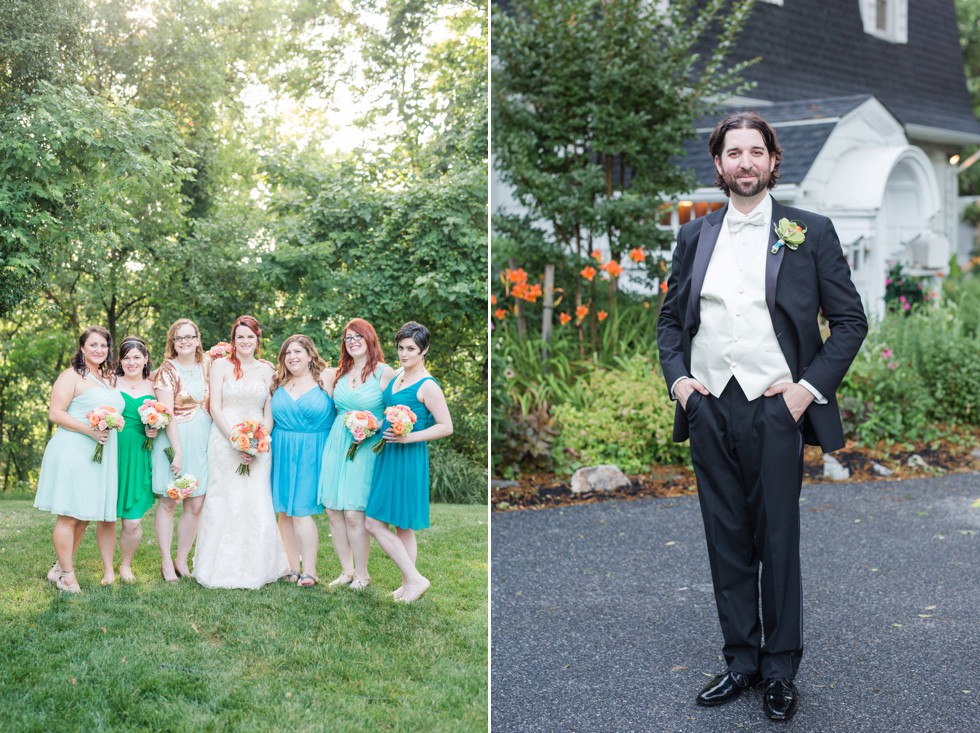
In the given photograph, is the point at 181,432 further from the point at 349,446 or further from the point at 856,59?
the point at 856,59

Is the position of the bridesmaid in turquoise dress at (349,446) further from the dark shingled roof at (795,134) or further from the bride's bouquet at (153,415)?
the dark shingled roof at (795,134)

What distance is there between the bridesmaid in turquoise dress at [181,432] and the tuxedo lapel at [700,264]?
5.53 ft

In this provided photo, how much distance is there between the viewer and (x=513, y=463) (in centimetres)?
730

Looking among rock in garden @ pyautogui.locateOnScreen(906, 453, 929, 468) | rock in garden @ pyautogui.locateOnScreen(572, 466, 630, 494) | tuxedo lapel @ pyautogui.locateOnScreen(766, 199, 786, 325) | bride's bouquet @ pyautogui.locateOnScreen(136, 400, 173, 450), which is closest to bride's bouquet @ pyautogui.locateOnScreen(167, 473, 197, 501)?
bride's bouquet @ pyautogui.locateOnScreen(136, 400, 173, 450)

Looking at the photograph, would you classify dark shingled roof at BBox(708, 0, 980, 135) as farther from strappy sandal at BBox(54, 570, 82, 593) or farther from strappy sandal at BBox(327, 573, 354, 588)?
strappy sandal at BBox(54, 570, 82, 593)

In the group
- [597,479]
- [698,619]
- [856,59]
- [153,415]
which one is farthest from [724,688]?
[856,59]

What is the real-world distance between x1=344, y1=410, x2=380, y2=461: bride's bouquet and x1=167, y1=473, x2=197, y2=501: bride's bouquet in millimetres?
516

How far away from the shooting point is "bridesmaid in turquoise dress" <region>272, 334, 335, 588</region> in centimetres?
329

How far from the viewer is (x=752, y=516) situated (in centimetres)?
380

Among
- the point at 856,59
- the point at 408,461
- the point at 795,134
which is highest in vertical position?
the point at 856,59

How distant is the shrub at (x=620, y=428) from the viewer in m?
7.47

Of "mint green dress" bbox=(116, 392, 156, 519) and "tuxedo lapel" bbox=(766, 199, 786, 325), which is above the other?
"tuxedo lapel" bbox=(766, 199, 786, 325)

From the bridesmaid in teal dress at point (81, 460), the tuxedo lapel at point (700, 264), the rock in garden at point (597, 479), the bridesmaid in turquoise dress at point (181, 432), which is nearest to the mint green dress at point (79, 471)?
the bridesmaid in teal dress at point (81, 460)

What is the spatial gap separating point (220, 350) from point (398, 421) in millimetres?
605
